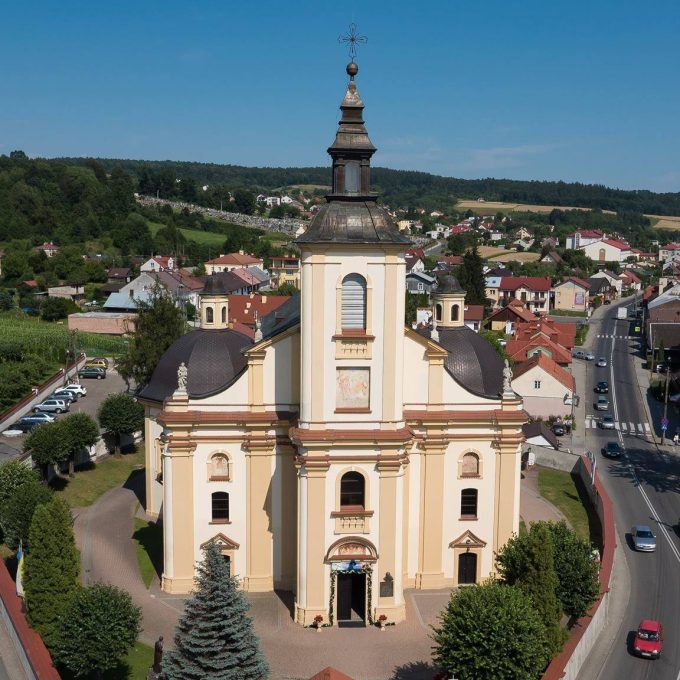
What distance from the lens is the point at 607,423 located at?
65.7m

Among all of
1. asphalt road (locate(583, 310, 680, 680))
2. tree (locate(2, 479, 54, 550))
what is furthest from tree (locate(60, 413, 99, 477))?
asphalt road (locate(583, 310, 680, 680))

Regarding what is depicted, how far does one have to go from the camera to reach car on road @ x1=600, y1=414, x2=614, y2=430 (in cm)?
6512

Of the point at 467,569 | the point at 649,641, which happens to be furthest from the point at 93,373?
the point at 649,641

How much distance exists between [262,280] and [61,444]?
86.1 metres

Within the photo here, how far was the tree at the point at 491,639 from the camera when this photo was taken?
24562 mm

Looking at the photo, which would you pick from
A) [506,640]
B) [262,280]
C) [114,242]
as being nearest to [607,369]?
[262,280]

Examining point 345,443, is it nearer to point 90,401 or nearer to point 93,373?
point 90,401

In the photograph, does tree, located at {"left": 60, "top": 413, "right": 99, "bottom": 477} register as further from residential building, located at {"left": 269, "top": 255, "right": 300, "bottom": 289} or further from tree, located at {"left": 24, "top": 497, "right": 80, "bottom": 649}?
residential building, located at {"left": 269, "top": 255, "right": 300, "bottom": 289}

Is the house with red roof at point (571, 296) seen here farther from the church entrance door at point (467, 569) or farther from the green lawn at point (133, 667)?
the green lawn at point (133, 667)

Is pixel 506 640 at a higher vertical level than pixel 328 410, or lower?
lower

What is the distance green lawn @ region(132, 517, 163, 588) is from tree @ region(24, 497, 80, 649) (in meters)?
5.90

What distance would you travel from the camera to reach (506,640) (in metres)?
24.6

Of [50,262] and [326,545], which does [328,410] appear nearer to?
[326,545]

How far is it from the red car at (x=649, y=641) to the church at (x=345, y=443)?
6.43 m
